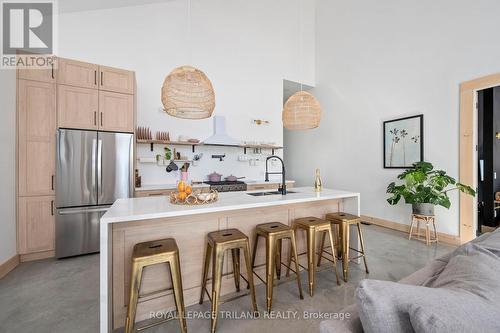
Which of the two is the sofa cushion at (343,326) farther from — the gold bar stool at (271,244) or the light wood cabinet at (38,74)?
the light wood cabinet at (38,74)

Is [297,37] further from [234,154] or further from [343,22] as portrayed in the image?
[234,154]

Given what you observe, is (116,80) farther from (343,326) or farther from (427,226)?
(427,226)

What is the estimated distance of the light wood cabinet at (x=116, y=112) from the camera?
311 centimetres

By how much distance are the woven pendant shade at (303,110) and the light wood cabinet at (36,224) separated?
3.39 meters

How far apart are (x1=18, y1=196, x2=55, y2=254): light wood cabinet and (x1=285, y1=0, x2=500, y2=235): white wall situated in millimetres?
5459

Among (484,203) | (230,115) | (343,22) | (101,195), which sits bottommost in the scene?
(484,203)

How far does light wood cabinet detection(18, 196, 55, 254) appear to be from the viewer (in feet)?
8.92

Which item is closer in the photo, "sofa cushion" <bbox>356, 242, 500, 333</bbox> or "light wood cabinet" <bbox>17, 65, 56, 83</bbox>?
"sofa cushion" <bbox>356, 242, 500, 333</bbox>

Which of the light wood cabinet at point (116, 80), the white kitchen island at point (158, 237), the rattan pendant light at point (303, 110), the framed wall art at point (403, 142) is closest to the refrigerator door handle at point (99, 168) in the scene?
the light wood cabinet at point (116, 80)

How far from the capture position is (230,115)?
4973mm

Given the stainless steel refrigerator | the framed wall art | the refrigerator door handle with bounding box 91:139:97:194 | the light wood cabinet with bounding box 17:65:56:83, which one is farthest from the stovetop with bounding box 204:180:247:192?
the framed wall art

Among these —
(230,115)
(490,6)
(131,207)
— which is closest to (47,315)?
(131,207)

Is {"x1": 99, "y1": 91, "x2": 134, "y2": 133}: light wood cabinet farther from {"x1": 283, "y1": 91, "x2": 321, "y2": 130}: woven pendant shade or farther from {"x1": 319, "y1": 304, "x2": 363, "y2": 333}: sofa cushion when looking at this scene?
{"x1": 319, "y1": 304, "x2": 363, "y2": 333}: sofa cushion

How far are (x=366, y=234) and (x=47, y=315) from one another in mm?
4284
